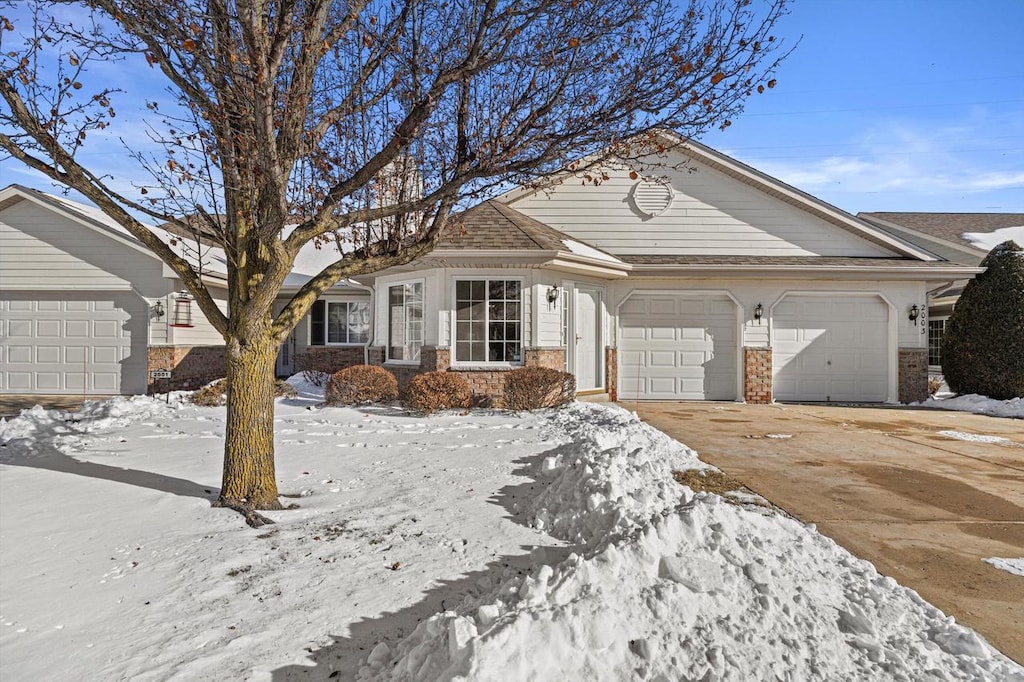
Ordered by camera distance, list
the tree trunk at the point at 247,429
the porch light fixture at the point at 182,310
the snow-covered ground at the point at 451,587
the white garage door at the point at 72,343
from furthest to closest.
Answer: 1. the porch light fixture at the point at 182,310
2. the white garage door at the point at 72,343
3. the tree trunk at the point at 247,429
4. the snow-covered ground at the point at 451,587

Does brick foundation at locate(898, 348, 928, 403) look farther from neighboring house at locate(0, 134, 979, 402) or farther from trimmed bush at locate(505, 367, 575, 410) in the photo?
trimmed bush at locate(505, 367, 575, 410)

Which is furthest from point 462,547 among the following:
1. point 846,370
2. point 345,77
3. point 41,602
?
point 846,370

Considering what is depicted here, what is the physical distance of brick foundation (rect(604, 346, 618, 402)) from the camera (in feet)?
38.4

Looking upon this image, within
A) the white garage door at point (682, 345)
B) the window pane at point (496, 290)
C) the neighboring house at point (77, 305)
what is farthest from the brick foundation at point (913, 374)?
the neighboring house at point (77, 305)

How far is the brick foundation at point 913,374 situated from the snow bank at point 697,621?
10895 mm

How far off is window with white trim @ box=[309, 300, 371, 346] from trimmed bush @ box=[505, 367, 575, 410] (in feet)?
28.2

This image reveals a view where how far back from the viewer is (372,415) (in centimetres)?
884

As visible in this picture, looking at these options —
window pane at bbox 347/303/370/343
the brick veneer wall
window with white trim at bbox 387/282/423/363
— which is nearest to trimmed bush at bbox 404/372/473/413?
the brick veneer wall

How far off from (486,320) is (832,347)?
7916 millimetres

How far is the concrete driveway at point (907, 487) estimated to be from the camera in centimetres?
318

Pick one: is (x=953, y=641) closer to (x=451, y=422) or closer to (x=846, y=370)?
(x=451, y=422)

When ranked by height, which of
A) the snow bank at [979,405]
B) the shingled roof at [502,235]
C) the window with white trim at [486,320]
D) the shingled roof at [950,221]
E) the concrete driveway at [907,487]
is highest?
the shingled roof at [950,221]

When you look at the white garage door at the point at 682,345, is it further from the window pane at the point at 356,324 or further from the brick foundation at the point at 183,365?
the brick foundation at the point at 183,365

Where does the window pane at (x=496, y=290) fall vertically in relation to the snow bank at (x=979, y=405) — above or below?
above
